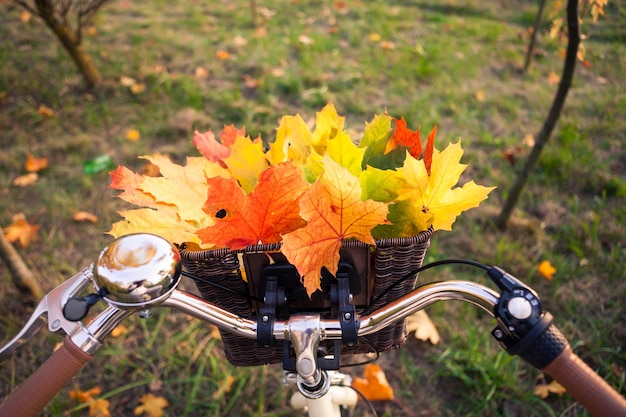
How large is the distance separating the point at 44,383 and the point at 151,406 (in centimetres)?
121

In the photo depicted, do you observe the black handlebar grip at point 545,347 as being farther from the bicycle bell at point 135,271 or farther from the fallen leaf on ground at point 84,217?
the fallen leaf on ground at point 84,217

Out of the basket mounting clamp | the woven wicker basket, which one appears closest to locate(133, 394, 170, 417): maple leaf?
the woven wicker basket

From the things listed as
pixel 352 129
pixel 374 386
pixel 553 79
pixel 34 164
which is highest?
pixel 553 79

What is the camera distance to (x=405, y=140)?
85 cm

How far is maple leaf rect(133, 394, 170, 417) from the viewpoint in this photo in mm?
1687

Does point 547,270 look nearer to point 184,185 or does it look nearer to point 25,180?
point 184,185

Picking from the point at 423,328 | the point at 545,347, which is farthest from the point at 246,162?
the point at 423,328

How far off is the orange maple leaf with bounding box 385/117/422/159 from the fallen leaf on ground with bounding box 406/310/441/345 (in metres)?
1.15

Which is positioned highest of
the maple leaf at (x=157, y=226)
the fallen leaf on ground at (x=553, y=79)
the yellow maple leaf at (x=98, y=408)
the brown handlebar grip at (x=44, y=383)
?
the maple leaf at (x=157, y=226)

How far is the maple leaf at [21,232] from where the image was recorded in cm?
230

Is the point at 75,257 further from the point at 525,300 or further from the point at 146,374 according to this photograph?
the point at 525,300

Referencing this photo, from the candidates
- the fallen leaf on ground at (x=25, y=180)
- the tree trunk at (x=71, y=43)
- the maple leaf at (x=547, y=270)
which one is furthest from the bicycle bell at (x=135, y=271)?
the tree trunk at (x=71, y=43)

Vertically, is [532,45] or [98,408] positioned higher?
[532,45]

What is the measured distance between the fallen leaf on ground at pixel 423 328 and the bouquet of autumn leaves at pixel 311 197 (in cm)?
116
